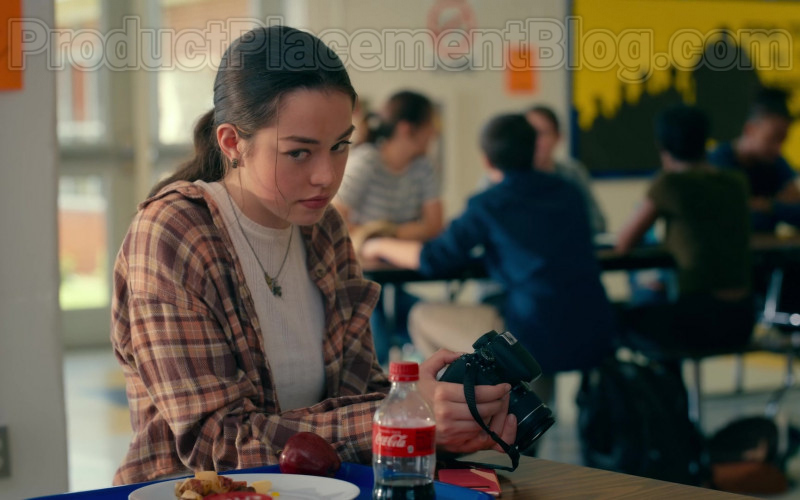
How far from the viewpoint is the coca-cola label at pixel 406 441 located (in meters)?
0.96

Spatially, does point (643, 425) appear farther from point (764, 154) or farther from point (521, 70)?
point (521, 70)

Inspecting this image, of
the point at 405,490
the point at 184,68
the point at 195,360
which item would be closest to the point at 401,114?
the point at 184,68

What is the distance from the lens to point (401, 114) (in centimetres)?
421

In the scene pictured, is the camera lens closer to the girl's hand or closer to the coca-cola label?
the girl's hand

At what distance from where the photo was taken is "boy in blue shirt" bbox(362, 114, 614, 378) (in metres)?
3.08

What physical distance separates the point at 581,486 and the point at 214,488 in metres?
0.43

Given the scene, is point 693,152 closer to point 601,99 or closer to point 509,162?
point 509,162

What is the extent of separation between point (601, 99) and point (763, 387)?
240 cm

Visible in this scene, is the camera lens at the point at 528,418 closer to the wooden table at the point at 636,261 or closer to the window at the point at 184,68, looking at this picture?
the wooden table at the point at 636,261

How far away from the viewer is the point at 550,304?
3.07 meters

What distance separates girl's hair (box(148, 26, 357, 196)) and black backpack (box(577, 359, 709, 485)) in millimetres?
1936

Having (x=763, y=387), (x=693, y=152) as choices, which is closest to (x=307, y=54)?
(x=693, y=152)

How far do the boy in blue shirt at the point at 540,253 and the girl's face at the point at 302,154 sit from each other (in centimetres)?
172

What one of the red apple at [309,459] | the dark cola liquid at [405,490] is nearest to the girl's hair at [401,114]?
the red apple at [309,459]
